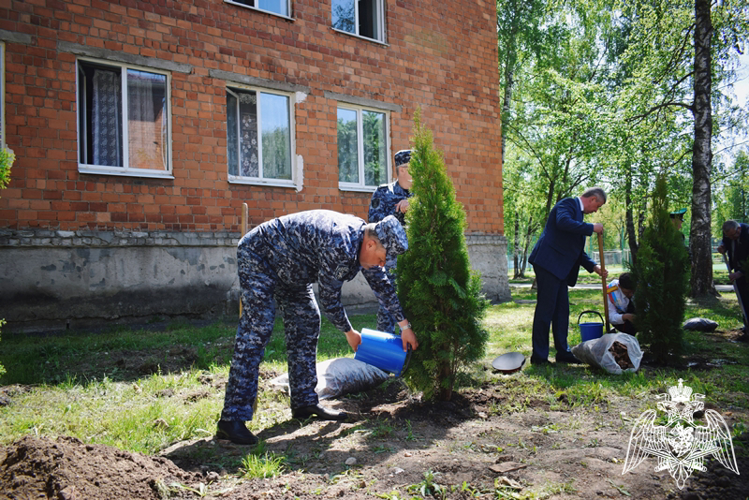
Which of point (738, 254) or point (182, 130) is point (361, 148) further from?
point (738, 254)

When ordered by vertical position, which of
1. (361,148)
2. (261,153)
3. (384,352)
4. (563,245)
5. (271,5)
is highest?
(271,5)

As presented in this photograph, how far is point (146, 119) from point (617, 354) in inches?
302

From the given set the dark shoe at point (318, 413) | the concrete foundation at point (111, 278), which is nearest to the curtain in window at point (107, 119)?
the concrete foundation at point (111, 278)

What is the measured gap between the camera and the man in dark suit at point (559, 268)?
216 inches

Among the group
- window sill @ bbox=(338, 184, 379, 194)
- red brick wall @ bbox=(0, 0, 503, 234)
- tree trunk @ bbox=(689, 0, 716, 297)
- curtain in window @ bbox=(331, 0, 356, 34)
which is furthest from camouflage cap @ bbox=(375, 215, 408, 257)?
tree trunk @ bbox=(689, 0, 716, 297)

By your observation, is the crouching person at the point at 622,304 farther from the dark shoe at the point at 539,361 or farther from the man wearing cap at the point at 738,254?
the man wearing cap at the point at 738,254

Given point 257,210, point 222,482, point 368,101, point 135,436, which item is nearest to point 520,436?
point 222,482

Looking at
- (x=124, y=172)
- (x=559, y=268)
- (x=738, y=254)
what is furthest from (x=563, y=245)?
(x=124, y=172)

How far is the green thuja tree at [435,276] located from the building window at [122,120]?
5.81 metres

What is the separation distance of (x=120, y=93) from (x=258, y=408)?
628cm

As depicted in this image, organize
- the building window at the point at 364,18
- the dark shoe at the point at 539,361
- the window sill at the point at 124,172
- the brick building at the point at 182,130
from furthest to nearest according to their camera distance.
A: the building window at the point at 364,18, the window sill at the point at 124,172, the brick building at the point at 182,130, the dark shoe at the point at 539,361

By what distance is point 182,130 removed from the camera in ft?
27.4

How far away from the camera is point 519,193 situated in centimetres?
2655

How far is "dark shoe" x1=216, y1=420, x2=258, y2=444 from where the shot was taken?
3.35m
